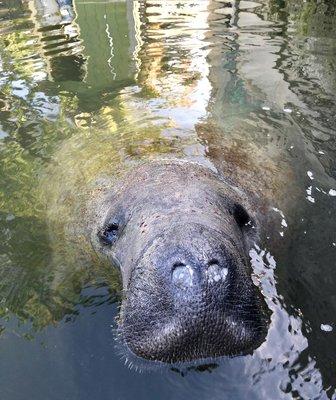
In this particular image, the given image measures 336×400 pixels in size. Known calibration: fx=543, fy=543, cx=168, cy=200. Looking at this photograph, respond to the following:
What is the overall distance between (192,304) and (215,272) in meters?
0.22

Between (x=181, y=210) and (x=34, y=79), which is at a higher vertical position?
(x=181, y=210)

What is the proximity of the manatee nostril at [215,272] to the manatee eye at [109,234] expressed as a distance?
1.28m

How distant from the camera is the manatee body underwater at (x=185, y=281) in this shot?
3.01 meters

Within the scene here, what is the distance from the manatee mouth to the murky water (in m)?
0.25

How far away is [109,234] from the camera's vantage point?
4.22 m

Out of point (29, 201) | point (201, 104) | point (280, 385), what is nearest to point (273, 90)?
point (201, 104)

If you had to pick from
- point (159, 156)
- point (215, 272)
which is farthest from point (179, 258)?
point (159, 156)

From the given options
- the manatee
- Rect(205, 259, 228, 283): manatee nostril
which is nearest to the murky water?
the manatee

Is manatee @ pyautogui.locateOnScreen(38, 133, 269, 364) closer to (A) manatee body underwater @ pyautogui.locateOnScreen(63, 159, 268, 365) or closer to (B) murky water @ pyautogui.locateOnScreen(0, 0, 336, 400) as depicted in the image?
(A) manatee body underwater @ pyautogui.locateOnScreen(63, 159, 268, 365)

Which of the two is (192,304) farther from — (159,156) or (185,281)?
(159,156)

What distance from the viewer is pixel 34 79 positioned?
9273mm

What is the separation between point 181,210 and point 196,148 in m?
1.52

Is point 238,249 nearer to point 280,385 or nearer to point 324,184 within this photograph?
point 280,385

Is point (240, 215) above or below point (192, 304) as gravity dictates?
below
